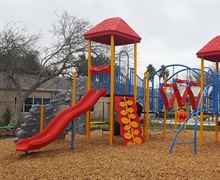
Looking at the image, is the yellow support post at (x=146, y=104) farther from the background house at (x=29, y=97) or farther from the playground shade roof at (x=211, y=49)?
the background house at (x=29, y=97)

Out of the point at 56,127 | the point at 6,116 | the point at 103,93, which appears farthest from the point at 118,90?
the point at 6,116

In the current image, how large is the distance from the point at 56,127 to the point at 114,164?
3042mm

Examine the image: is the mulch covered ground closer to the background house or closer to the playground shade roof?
the playground shade roof

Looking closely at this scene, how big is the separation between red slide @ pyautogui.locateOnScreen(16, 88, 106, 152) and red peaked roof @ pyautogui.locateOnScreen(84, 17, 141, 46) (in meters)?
1.93

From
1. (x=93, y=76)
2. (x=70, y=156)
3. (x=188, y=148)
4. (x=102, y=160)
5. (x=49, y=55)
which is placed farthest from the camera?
(x=49, y=55)

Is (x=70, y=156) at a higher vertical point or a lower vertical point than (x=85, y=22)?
lower

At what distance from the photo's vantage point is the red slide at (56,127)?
337 inches

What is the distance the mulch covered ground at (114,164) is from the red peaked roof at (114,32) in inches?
154

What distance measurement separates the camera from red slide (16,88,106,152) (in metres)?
8.56

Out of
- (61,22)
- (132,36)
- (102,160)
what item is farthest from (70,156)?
(61,22)

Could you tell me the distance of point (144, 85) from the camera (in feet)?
40.4

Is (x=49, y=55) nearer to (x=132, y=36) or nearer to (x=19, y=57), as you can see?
(x=19, y=57)

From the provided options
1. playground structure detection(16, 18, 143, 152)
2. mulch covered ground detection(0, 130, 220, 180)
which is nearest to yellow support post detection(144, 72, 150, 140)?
playground structure detection(16, 18, 143, 152)

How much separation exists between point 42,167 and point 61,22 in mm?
16002
